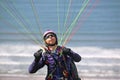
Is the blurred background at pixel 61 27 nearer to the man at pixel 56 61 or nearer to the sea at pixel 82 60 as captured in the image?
the sea at pixel 82 60

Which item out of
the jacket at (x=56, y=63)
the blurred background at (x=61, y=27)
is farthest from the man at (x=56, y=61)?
the blurred background at (x=61, y=27)

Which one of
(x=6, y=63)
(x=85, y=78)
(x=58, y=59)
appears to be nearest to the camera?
(x=58, y=59)

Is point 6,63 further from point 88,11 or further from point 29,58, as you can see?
point 88,11

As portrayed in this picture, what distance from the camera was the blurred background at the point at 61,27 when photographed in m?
7.03

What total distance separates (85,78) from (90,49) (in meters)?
0.93

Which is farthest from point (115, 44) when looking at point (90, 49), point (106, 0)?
point (106, 0)

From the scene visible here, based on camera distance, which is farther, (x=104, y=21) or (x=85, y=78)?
(x=104, y=21)

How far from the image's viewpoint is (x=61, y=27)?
7.23m

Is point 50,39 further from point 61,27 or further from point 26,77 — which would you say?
point 61,27

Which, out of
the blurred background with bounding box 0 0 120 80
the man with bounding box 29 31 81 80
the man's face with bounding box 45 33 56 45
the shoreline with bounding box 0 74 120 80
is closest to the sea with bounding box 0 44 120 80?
the blurred background with bounding box 0 0 120 80

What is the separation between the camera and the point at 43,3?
7.39 meters

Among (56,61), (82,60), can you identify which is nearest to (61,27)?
(82,60)

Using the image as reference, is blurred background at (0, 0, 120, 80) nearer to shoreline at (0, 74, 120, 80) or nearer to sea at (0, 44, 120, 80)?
sea at (0, 44, 120, 80)

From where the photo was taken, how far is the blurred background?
23.1ft
